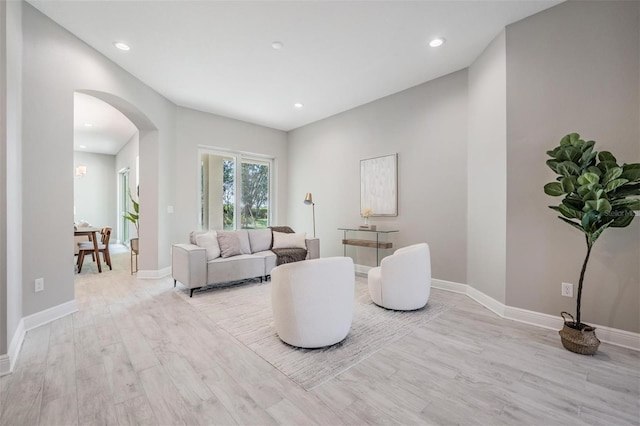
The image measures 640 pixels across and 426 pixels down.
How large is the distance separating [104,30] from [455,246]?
193 inches

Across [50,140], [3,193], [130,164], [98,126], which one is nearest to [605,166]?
[3,193]

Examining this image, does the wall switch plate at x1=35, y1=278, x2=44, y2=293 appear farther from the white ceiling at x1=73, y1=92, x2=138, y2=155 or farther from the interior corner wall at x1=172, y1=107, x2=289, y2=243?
the white ceiling at x1=73, y1=92, x2=138, y2=155

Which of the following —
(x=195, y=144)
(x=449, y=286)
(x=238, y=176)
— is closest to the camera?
(x=449, y=286)

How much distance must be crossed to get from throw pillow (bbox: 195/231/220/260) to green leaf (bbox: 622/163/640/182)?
14.0 ft

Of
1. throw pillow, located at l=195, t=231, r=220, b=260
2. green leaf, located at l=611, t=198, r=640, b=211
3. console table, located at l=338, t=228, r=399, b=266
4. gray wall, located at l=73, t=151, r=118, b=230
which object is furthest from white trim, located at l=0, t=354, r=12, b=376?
gray wall, located at l=73, t=151, r=118, b=230

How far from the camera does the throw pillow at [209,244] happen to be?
390 cm

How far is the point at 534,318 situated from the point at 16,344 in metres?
4.59

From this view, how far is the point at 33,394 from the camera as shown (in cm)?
172

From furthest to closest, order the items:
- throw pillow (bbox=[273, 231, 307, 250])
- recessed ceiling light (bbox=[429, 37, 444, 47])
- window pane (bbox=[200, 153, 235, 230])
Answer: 1. window pane (bbox=[200, 153, 235, 230])
2. throw pillow (bbox=[273, 231, 307, 250])
3. recessed ceiling light (bbox=[429, 37, 444, 47])

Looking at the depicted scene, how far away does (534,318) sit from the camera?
278 cm

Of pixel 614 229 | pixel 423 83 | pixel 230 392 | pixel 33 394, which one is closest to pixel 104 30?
pixel 33 394

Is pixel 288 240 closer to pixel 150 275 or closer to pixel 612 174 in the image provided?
pixel 150 275

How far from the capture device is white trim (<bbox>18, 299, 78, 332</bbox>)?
262 cm

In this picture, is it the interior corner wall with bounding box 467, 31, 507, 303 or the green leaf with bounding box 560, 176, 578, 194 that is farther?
the interior corner wall with bounding box 467, 31, 507, 303
